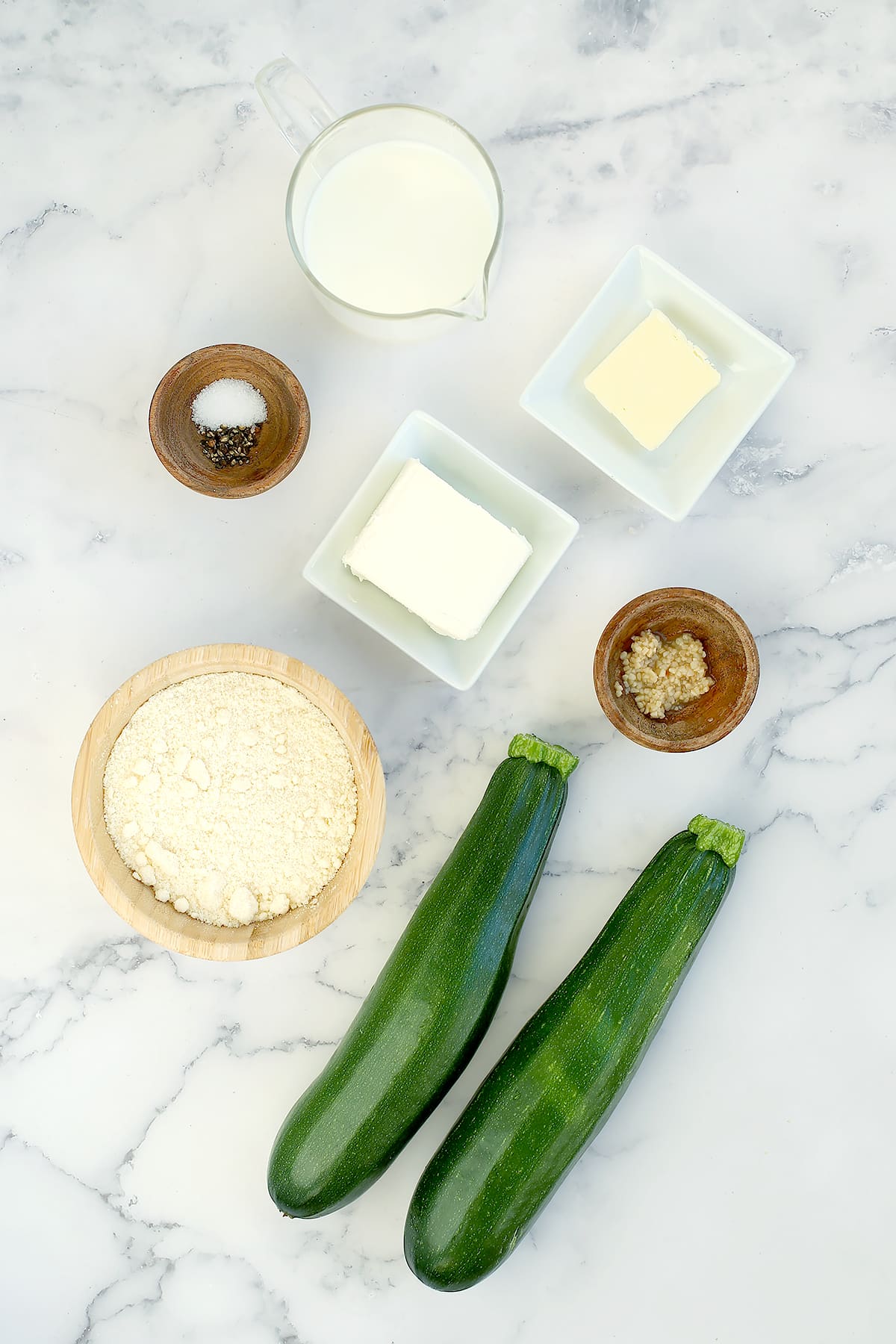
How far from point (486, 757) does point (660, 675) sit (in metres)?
0.27

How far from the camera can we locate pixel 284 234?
4.57 ft

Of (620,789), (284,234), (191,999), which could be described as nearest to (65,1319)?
(191,999)

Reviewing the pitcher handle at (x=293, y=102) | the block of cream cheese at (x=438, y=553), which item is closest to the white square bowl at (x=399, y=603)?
the block of cream cheese at (x=438, y=553)

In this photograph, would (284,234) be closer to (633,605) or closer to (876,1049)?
(633,605)

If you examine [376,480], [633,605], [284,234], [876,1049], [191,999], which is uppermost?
[284,234]

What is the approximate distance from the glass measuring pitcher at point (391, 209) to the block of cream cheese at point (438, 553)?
0.21 meters

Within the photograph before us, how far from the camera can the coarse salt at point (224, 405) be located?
1313 mm

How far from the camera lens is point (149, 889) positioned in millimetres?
1255

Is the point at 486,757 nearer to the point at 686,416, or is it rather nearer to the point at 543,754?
the point at 543,754

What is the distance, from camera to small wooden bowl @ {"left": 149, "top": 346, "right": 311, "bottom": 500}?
4.11 ft

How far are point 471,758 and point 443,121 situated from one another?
816 millimetres

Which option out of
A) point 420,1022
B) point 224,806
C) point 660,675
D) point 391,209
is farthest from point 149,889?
point 391,209

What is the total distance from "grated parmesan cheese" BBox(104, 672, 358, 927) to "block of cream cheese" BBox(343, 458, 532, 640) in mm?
218

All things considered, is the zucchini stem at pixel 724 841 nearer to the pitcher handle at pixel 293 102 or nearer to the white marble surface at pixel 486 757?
the white marble surface at pixel 486 757
